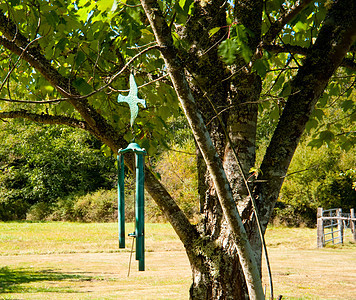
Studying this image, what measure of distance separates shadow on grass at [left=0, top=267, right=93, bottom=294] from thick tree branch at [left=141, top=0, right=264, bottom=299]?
634 cm

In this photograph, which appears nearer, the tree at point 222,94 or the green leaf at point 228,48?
the green leaf at point 228,48

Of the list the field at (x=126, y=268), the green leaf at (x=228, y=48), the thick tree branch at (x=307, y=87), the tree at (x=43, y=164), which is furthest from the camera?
the tree at (x=43, y=164)

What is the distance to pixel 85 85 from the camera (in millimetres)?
2746

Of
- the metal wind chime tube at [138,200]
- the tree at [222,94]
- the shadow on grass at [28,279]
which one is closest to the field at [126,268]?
the shadow on grass at [28,279]

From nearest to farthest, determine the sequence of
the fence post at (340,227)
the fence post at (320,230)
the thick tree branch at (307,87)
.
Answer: the thick tree branch at (307,87) → the fence post at (320,230) → the fence post at (340,227)

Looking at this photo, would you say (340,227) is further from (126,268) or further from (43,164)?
(43,164)

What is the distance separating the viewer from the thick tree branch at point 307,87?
2381mm

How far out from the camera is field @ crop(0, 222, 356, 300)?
25.0 ft

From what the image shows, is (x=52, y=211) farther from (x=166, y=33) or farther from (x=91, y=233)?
(x=166, y=33)

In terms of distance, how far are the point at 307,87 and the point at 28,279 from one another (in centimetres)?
833

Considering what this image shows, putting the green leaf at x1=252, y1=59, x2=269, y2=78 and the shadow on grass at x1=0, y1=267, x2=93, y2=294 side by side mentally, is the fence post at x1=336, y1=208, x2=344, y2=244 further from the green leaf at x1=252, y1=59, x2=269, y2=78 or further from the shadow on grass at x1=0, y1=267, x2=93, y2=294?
the green leaf at x1=252, y1=59, x2=269, y2=78

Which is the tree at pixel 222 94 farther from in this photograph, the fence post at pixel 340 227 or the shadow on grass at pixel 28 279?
the fence post at pixel 340 227

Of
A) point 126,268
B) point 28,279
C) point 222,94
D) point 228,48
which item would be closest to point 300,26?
point 222,94

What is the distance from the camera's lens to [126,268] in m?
10.7
